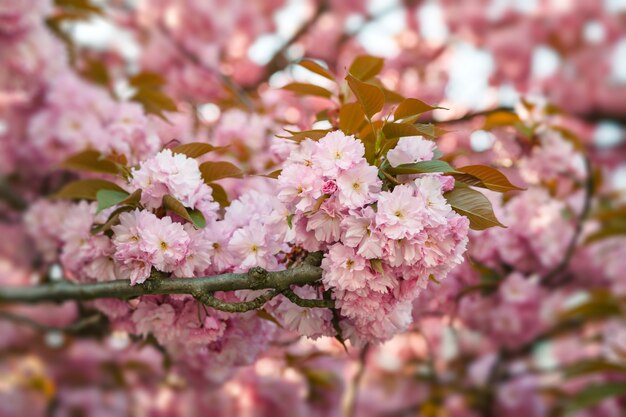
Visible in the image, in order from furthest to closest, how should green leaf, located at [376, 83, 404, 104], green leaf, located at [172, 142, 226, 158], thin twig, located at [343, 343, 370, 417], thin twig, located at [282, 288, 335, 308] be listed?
1. thin twig, located at [343, 343, 370, 417]
2. green leaf, located at [376, 83, 404, 104]
3. green leaf, located at [172, 142, 226, 158]
4. thin twig, located at [282, 288, 335, 308]

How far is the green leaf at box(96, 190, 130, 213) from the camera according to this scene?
1.09m

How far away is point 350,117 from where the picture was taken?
1.12m

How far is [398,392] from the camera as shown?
3963 mm

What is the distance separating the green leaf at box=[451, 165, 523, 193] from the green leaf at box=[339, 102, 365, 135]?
0.19 metres

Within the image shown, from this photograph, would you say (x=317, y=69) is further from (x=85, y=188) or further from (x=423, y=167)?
(x=85, y=188)

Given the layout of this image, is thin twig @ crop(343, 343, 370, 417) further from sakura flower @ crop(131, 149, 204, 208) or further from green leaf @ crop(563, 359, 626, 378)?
sakura flower @ crop(131, 149, 204, 208)

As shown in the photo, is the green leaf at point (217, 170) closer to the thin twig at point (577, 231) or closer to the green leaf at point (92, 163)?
the green leaf at point (92, 163)

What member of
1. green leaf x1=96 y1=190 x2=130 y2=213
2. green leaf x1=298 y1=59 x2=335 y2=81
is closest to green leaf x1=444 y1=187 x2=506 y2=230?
green leaf x1=298 y1=59 x2=335 y2=81

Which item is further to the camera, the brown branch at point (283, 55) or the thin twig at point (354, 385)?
the brown branch at point (283, 55)

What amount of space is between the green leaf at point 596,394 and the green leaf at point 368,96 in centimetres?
165

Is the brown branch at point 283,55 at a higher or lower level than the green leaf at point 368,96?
lower

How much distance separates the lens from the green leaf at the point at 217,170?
117 centimetres

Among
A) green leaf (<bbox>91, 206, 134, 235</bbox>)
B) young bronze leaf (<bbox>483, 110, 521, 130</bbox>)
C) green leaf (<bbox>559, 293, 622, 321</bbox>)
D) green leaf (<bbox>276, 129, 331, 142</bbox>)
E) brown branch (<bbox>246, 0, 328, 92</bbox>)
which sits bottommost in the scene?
green leaf (<bbox>559, 293, 622, 321</bbox>)

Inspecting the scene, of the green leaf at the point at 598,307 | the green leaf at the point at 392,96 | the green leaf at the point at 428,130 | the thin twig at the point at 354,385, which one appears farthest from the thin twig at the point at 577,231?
the green leaf at the point at 428,130
